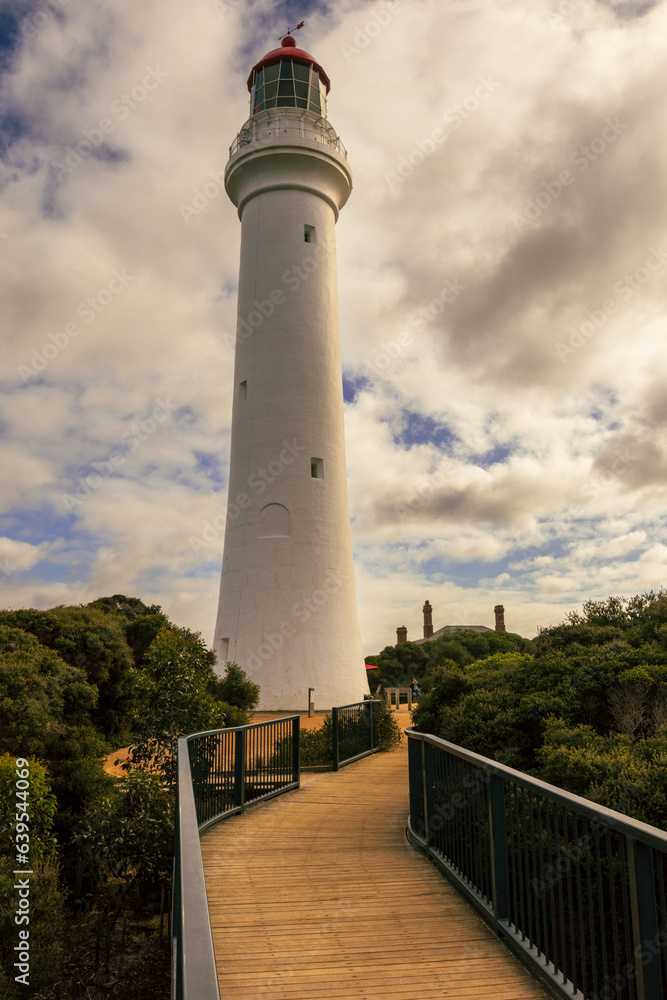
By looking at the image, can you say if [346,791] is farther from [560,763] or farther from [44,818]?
[560,763]

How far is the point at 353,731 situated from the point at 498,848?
9.26m

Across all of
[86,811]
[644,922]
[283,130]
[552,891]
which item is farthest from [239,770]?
[283,130]

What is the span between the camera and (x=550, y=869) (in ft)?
14.0

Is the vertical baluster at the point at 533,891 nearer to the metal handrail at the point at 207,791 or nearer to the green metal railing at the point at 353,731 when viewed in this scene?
the metal handrail at the point at 207,791

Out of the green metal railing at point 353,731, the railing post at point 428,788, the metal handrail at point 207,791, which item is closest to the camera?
the metal handrail at point 207,791

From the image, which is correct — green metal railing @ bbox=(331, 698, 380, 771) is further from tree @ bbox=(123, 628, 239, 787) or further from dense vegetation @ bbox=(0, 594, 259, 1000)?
tree @ bbox=(123, 628, 239, 787)

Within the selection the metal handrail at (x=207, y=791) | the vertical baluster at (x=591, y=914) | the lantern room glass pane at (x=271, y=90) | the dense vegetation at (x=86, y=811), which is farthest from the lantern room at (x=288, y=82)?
the vertical baluster at (x=591, y=914)

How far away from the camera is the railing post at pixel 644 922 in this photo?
317cm

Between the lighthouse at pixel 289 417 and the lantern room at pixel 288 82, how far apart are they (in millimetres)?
48

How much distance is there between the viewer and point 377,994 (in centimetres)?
409

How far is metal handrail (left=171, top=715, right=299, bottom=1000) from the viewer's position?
196 centimetres

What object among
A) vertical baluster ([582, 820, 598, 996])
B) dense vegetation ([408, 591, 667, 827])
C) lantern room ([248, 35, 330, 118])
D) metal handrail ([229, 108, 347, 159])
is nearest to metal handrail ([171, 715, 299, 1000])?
vertical baluster ([582, 820, 598, 996])

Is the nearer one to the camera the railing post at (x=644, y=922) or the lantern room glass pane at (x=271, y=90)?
the railing post at (x=644, y=922)

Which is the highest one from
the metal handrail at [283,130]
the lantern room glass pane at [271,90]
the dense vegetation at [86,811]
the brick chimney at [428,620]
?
the lantern room glass pane at [271,90]
